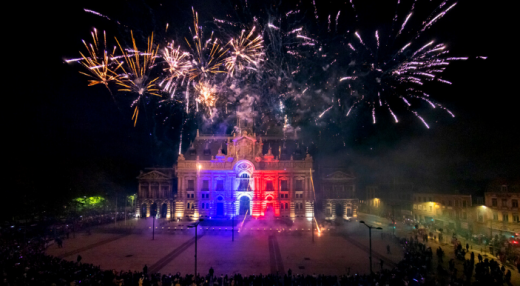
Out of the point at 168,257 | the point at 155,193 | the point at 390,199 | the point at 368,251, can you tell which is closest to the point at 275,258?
the point at 368,251

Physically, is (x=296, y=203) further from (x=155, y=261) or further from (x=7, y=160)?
(x=7, y=160)

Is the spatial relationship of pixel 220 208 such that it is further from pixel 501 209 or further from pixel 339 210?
pixel 501 209

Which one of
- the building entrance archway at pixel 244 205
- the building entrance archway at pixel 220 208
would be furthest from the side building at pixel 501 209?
the building entrance archway at pixel 220 208

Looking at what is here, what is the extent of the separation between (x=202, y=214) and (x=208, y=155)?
1271cm

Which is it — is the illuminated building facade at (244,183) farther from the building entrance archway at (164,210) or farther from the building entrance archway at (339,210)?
the building entrance archway at (339,210)

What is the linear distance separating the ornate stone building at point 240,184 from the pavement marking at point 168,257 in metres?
21.9

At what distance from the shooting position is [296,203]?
6081 centimetres

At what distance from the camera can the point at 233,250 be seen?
1314 inches

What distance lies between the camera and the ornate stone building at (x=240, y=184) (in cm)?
6031

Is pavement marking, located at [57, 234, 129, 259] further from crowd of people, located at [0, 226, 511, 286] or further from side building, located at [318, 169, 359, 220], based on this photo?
side building, located at [318, 169, 359, 220]

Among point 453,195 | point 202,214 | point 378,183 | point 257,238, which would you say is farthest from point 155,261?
point 378,183

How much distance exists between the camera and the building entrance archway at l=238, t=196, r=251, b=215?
6063 centimetres

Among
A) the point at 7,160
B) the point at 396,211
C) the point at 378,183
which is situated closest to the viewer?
the point at 7,160

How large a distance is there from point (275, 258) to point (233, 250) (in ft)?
18.3
